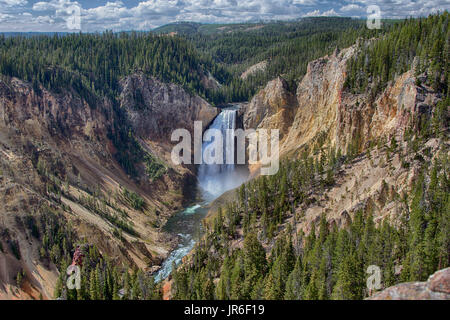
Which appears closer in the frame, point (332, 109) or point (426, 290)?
point (426, 290)

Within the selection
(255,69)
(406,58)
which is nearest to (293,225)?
(406,58)

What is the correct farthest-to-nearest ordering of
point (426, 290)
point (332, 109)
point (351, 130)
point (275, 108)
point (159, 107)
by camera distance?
1. point (159, 107)
2. point (275, 108)
3. point (332, 109)
4. point (351, 130)
5. point (426, 290)

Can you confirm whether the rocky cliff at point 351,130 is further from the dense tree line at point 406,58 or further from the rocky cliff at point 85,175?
the rocky cliff at point 85,175

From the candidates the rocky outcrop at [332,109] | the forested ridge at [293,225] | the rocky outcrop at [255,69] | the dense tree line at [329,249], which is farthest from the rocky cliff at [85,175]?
the rocky outcrop at [255,69]

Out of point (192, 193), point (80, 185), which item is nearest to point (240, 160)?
point (192, 193)

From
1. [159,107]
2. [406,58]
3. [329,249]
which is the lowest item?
[329,249]

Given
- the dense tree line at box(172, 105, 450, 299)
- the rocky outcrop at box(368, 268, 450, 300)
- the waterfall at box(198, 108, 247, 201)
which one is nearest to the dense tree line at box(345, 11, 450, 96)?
the dense tree line at box(172, 105, 450, 299)

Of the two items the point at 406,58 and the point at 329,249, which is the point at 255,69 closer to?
the point at 406,58
